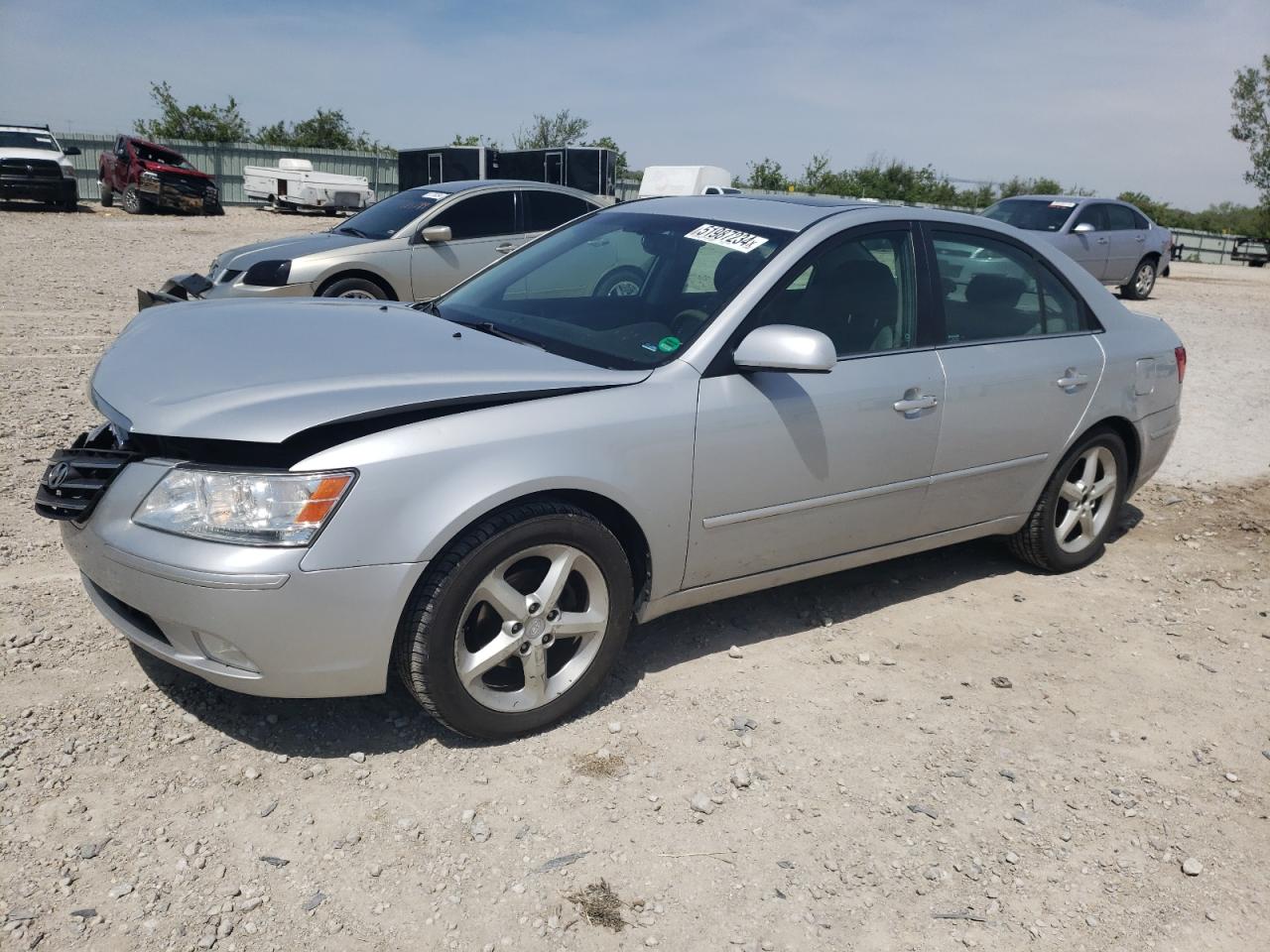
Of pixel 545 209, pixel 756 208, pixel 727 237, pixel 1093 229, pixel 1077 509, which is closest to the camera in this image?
pixel 727 237

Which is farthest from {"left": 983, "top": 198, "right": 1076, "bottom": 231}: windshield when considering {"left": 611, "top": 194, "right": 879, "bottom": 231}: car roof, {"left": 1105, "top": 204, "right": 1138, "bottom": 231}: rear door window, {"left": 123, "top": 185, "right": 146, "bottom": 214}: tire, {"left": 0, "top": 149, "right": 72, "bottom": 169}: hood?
{"left": 0, "top": 149, "right": 72, "bottom": 169}: hood

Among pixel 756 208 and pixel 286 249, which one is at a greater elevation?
pixel 756 208

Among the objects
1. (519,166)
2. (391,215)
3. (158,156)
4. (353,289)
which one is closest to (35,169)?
(158,156)

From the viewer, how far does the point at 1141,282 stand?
17250 millimetres

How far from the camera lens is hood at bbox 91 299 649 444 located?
2.81 meters

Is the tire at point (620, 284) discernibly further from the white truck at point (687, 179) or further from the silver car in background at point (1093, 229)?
the white truck at point (687, 179)

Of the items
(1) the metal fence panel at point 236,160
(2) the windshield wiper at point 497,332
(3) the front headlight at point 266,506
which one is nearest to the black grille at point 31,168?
(1) the metal fence panel at point 236,160

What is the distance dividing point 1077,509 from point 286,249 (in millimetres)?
6876

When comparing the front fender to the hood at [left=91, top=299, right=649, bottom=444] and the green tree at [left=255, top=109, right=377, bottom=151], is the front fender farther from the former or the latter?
the green tree at [left=255, top=109, right=377, bottom=151]

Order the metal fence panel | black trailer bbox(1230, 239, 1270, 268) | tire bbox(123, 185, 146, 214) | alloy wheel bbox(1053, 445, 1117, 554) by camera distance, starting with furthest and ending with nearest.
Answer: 1. black trailer bbox(1230, 239, 1270, 268)
2. the metal fence panel
3. tire bbox(123, 185, 146, 214)
4. alloy wheel bbox(1053, 445, 1117, 554)

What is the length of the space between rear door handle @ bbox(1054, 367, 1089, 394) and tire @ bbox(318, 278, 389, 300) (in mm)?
6018

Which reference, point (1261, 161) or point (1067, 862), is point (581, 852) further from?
point (1261, 161)

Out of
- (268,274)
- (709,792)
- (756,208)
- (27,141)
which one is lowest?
(709,792)

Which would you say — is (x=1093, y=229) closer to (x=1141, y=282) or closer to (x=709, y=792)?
(x=1141, y=282)
